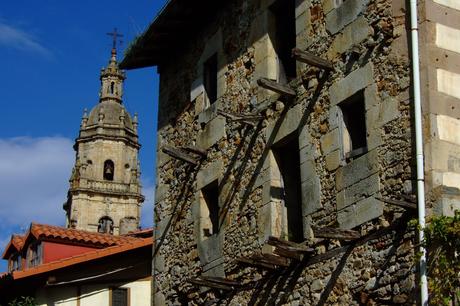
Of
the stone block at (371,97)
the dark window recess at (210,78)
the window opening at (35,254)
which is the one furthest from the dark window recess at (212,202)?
the window opening at (35,254)

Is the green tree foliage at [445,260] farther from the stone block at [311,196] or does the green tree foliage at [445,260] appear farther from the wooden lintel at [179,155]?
the wooden lintel at [179,155]

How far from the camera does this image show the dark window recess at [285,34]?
13180mm

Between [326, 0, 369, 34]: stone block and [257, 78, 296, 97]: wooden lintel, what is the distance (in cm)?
98

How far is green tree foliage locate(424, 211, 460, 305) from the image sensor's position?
916cm

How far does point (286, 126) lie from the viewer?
1250 cm

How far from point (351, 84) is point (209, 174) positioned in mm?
3787

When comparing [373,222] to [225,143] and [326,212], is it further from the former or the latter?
[225,143]

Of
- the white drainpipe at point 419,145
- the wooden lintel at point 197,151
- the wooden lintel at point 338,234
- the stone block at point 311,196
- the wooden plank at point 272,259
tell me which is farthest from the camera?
the wooden lintel at point 197,151

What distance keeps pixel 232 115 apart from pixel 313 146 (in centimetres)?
164

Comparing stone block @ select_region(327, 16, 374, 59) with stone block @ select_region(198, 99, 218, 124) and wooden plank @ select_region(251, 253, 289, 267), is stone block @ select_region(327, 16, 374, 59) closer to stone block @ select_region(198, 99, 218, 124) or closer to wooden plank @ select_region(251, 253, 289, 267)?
wooden plank @ select_region(251, 253, 289, 267)

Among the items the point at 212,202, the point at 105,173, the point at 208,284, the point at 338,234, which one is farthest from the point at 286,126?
the point at 105,173

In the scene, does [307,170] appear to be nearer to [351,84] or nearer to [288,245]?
[288,245]

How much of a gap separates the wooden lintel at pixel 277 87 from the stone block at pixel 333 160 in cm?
125

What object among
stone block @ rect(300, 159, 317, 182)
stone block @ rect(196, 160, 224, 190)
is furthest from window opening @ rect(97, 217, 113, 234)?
stone block @ rect(300, 159, 317, 182)
